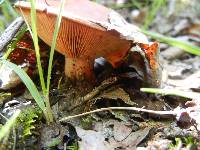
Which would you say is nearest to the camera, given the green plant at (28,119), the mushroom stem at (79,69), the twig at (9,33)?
the green plant at (28,119)

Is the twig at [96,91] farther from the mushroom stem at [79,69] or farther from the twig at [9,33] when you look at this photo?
the twig at [9,33]

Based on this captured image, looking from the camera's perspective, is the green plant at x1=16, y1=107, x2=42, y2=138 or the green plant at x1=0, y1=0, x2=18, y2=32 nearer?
the green plant at x1=16, y1=107, x2=42, y2=138

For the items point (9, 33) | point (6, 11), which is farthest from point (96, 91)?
point (6, 11)

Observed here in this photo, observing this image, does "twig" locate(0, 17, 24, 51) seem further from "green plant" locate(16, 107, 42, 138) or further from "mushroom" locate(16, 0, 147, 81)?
"green plant" locate(16, 107, 42, 138)

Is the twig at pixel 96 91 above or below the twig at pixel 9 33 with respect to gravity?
below

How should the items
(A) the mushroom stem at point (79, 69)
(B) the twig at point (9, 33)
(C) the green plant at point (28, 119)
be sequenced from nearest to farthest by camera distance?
(C) the green plant at point (28, 119), (B) the twig at point (9, 33), (A) the mushroom stem at point (79, 69)

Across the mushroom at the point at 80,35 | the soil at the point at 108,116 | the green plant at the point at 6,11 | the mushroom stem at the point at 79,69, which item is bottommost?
the soil at the point at 108,116

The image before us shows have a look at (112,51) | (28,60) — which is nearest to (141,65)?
(112,51)

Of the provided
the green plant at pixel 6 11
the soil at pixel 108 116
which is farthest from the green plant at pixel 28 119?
the green plant at pixel 6 11

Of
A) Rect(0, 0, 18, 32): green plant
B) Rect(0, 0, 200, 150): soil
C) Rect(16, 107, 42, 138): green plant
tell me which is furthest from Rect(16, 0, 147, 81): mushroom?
Rect(16, 107, 42, 138): green plant
